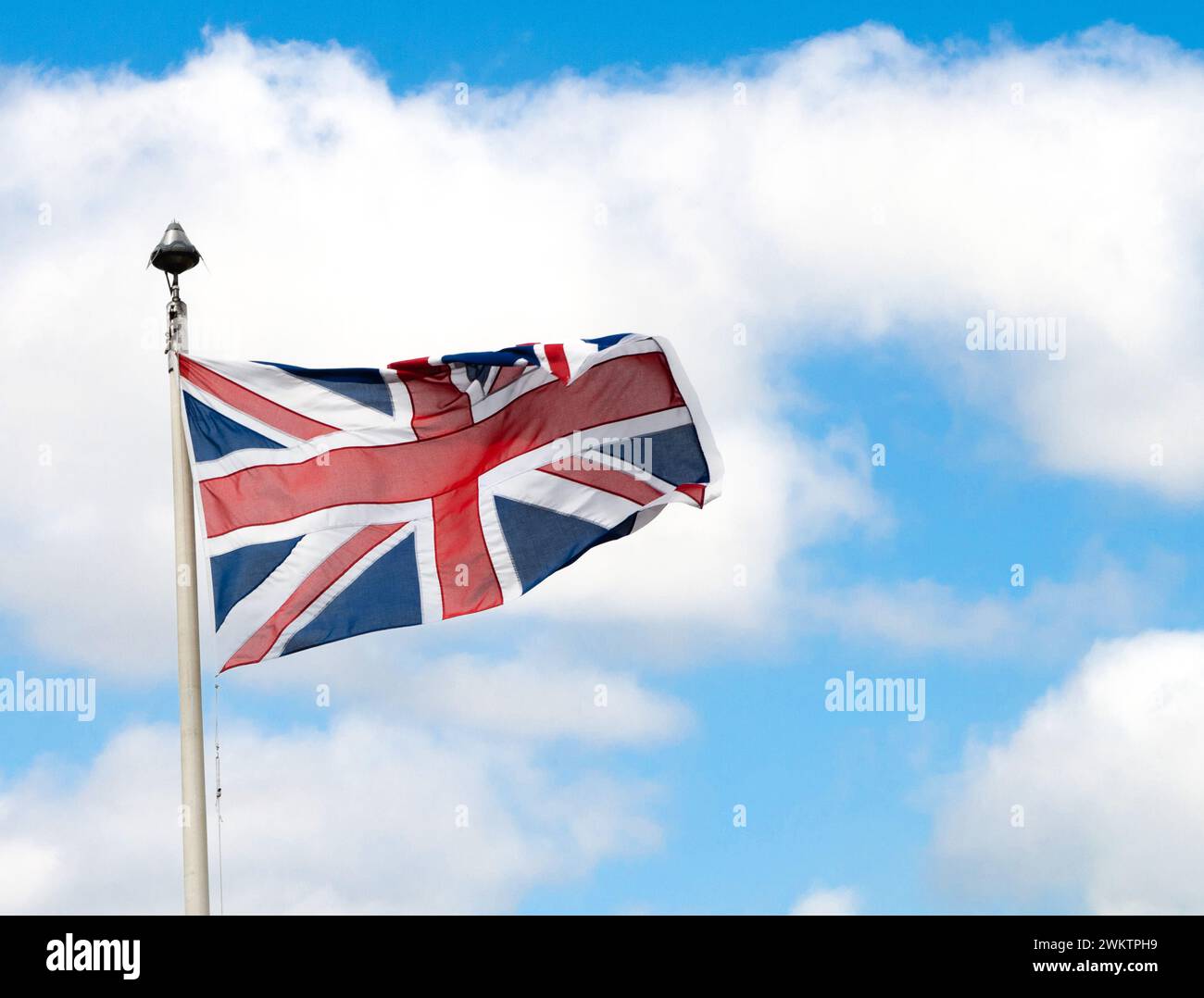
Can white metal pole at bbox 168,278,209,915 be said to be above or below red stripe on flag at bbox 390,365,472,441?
below

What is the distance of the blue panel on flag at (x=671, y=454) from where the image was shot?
20.5 metres

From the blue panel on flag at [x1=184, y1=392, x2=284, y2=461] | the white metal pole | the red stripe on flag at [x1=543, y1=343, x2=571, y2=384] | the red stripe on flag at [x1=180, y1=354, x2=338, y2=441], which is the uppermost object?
the red stripe on flag at [x1=543, y1=343, x2=571, y2=384]

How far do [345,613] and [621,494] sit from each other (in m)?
3.36

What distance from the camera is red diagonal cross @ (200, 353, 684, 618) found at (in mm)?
18531

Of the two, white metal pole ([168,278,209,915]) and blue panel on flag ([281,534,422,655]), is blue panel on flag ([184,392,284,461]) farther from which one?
blue panel on flag ([281,534,422,655])

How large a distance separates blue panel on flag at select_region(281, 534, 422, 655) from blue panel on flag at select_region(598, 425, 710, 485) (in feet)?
8.55

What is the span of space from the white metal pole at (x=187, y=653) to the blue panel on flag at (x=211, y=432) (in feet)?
0.60

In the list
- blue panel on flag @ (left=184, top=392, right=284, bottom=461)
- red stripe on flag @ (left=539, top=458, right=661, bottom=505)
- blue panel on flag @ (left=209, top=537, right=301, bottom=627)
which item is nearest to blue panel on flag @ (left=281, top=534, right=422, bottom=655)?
blue panel on flag @ (left=209, top=537, right=301, bottom=627)

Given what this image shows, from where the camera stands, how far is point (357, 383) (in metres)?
19.5

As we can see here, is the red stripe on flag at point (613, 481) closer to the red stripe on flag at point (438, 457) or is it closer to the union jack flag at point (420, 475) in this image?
the union jack flag at point (420, 475)

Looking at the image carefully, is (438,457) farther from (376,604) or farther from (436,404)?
(376,604)

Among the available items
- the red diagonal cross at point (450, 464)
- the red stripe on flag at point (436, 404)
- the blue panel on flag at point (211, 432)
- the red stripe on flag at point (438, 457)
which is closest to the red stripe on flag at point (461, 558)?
the red diagonal cross at point (450, 464)

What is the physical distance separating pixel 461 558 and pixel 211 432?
277cm
